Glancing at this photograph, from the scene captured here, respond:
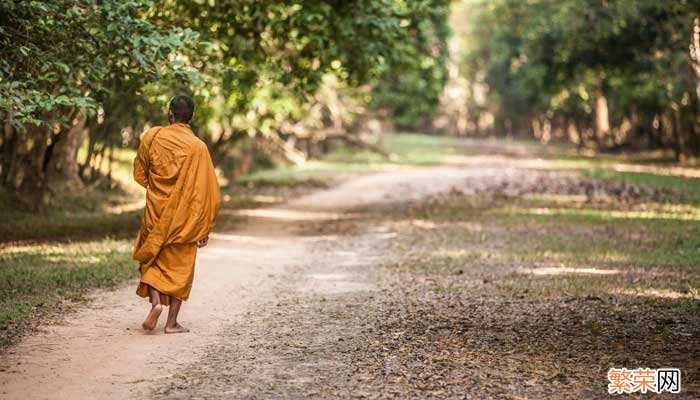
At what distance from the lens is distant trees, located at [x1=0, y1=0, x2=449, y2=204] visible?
10.5 m

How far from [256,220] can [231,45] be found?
4.94 m

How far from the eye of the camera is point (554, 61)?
41.5 m

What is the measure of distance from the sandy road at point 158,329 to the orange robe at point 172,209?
620mm

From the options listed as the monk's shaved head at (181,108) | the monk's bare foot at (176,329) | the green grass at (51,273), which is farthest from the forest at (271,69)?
the monk's bare foot at (176,329)

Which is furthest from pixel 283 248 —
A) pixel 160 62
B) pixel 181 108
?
pixel 181 108

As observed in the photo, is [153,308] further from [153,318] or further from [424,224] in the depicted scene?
[424,224]

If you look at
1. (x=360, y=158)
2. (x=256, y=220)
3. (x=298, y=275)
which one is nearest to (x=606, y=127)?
(x=360, y=158)

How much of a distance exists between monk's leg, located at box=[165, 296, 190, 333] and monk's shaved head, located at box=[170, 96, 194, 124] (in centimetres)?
170

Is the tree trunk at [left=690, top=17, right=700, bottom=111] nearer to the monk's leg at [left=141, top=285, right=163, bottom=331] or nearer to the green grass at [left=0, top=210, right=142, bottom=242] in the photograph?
the green grass at [left=0, top=210, right=142, bottom=242]

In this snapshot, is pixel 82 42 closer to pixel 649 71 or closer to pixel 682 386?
pixel 682 386

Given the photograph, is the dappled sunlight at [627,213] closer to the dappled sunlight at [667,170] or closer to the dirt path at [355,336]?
the dirt path at [355,336]

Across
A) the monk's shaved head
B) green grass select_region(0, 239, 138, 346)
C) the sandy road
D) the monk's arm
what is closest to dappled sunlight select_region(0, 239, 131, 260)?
green grass select_region(0, 239, 138, 346)

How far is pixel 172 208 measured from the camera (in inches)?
326

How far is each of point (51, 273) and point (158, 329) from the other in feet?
12.8
